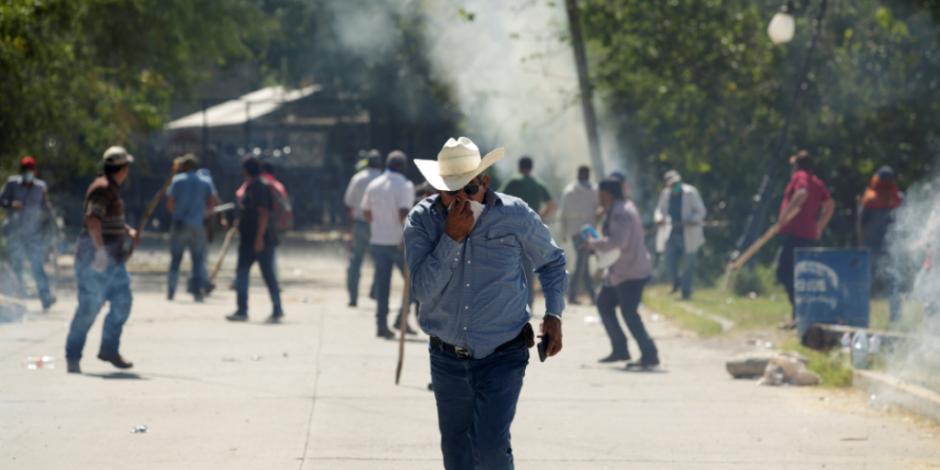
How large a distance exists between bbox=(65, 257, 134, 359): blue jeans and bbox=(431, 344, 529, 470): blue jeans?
18.0 feet

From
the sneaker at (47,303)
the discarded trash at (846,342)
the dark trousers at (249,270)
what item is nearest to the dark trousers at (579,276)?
the dark trousers at (249,270)

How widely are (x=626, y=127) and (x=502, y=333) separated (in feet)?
64.8

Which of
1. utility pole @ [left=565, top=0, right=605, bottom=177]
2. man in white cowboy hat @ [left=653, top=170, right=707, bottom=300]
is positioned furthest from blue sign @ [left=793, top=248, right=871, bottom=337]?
utility pole @ [left=565, top=0, right=605, bottom=177]

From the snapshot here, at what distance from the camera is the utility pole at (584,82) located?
21.6 meters

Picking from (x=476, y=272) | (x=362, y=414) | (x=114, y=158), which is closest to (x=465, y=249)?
(x=476, y=272)

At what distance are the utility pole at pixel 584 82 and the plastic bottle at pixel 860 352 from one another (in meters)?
10.8

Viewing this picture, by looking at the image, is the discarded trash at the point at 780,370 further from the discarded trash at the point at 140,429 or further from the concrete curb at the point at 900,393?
the discarded trash at the point at 140,429

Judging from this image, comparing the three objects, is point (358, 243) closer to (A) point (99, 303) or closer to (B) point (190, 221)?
(B) point (190, 221)

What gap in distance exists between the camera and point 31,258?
16625 millimetres

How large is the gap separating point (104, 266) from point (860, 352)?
5.27 meters

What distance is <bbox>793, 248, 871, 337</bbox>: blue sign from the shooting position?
12.9 metres

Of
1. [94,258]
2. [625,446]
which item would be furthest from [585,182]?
[625,446]

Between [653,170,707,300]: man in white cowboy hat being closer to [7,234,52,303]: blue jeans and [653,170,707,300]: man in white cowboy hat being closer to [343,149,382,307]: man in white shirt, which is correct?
[343,149,382,307]: man in white shirt

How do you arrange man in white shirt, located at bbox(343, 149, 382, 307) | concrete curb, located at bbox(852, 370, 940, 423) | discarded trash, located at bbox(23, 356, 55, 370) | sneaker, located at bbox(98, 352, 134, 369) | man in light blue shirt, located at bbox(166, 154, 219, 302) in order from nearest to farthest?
1. concrete curb, located at bbox(852, 370, 940, 423)
2. sneaker, located at bbox(98, 352, 134, 369)
3. discarded trash, located at bbox(23, 356, 55, 370)
4. man in white shirt, located at bbox(343, 149, 382, 307)
5. man in light blue shirt, located at bbox(166, 154, 219, 302)
